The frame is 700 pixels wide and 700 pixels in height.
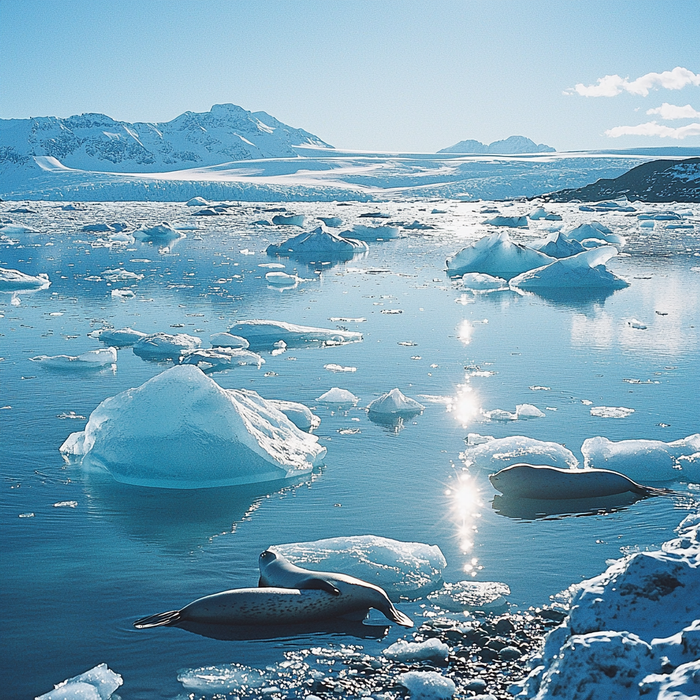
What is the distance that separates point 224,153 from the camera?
114812 mm

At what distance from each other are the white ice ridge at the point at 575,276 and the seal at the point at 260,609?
477 inches

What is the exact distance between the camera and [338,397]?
718cm

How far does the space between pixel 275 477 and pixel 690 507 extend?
2.65m

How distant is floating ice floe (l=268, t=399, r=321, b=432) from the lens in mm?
6484

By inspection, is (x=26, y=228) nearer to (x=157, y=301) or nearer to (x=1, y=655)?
(x=157, y=301)

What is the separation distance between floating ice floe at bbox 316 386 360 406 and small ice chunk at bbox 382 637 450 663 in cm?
382

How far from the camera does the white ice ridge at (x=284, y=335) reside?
9.88 meters

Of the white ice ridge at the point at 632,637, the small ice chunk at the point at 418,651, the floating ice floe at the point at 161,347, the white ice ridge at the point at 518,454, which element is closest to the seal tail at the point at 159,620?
the small ice chunk at the point at 418,651

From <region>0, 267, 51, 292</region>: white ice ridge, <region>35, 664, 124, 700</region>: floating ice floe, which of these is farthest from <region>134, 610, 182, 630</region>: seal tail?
<region>0, 267, 51, 292</region>: white ice ridge

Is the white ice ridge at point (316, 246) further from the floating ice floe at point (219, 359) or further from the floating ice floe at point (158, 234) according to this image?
the floating ice floe at point (219, 359)

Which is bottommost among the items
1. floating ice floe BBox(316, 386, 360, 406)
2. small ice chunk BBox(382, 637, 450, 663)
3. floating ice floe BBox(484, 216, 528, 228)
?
small ice chunk BBox(382, 637, 450, 663)

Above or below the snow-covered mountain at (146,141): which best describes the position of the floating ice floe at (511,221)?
below

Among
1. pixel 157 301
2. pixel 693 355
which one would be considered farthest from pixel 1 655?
pixel 157 301

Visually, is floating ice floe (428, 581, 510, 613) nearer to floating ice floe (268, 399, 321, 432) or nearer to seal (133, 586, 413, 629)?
seal (133, 586, 413, 629)
